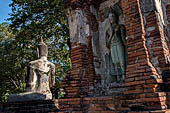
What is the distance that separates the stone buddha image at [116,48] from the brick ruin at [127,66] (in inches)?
5.5

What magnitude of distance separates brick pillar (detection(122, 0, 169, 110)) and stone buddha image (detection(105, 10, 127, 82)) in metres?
0.82

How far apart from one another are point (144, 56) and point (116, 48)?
131cm

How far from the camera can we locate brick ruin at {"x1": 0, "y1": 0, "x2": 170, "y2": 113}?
3.18 meters

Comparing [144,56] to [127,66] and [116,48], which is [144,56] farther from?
[116,48]

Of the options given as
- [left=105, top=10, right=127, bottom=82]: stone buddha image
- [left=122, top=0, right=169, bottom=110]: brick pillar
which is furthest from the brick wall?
[left=122, top=0, right=169, bottom=110]: brick pillar

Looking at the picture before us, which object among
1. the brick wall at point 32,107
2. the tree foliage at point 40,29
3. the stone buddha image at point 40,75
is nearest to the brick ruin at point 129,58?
the brick wall at point 32,107

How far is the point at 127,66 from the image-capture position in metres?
3.58

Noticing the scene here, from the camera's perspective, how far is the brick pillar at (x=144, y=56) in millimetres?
3055

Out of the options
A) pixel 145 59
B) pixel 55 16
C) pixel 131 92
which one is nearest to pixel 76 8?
pixel 145 59

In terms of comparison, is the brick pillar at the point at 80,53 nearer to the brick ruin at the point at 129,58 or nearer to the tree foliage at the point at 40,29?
the brick ruin at the point at 129,58

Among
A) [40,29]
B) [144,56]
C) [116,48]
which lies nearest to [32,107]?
[116,48]

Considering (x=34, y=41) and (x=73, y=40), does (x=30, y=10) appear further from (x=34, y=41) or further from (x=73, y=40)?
(x=73, y=40)

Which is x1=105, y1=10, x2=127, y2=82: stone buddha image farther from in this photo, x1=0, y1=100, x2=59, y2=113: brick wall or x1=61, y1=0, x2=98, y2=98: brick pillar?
x1=0, y1=100, x2=59, y2=113: brick wall

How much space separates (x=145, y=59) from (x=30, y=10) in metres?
10.6
